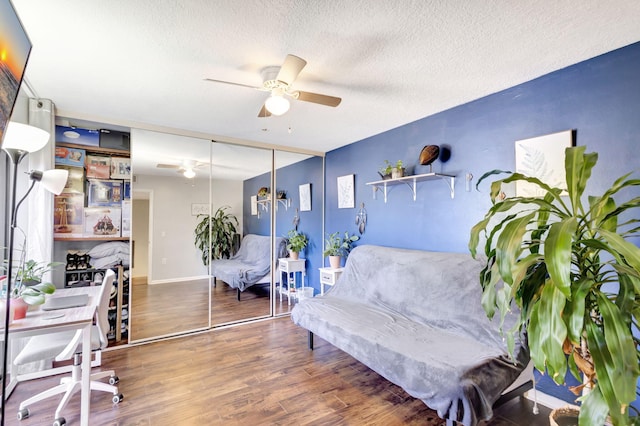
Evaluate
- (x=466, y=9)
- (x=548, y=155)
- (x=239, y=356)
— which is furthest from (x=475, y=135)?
(x=239, y=356)

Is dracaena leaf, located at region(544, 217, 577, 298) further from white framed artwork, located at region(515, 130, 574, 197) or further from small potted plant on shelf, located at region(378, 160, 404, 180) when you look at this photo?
small potted plant on shelf, located at region(378, 160, 404, 180)

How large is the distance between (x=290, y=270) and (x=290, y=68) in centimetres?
304

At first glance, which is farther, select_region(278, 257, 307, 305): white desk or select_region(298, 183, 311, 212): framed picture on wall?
select_region(298, 183, 311, 212): framed picture on wall

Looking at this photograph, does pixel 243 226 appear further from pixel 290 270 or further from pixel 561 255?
pixel 561 255

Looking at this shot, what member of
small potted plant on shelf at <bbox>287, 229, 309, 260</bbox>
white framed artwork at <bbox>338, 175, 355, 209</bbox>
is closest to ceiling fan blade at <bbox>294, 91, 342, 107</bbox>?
white framed artwork at <bbox>338, 175, 355, 209</bbox>

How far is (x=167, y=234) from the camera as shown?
3523mm

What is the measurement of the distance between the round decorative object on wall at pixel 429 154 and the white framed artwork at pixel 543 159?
0.68 metres

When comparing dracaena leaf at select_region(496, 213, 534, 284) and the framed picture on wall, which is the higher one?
the framed picture on wall

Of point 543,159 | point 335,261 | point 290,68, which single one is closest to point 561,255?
point 543,159

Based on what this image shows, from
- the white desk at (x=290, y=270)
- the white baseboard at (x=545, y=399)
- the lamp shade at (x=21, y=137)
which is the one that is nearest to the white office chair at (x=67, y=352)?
the lamp shade at (x=21, y=137)

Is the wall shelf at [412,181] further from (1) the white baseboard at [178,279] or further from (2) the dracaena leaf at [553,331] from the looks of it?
(1) the white baseboard at [178,279]

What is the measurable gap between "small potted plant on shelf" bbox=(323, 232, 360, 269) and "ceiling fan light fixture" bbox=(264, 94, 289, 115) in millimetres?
2282

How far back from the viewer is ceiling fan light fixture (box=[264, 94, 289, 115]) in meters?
2.08

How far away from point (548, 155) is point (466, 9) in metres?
1.29
